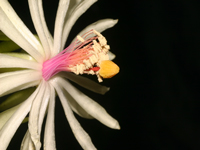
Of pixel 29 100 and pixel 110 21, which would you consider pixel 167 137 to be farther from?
pixel 29 100

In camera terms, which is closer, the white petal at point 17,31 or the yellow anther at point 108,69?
the white petal at point 17,31

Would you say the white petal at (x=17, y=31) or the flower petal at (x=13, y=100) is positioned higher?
the white petal at (x=17, y=31)

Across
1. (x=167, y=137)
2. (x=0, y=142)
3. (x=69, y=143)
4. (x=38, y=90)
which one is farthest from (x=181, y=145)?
(x=0, y=142)

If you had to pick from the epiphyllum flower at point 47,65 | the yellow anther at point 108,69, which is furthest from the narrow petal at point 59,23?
the yellow anther at point 108,69

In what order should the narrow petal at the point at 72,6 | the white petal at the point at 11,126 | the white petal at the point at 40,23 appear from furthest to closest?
the narrow petal at the point at 72,6 < the white petal at the point at 40,23 < the white petal at the point at 11,126

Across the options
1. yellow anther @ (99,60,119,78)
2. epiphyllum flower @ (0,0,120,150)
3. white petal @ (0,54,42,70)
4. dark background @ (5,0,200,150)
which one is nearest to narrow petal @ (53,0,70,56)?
epiphyllum flower @ (0,0,120,150)

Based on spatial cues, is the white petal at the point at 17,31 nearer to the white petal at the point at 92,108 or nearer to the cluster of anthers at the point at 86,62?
the cluster of anthers at the point at 86,62

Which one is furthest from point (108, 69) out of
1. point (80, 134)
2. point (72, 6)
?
point (72, 6)
